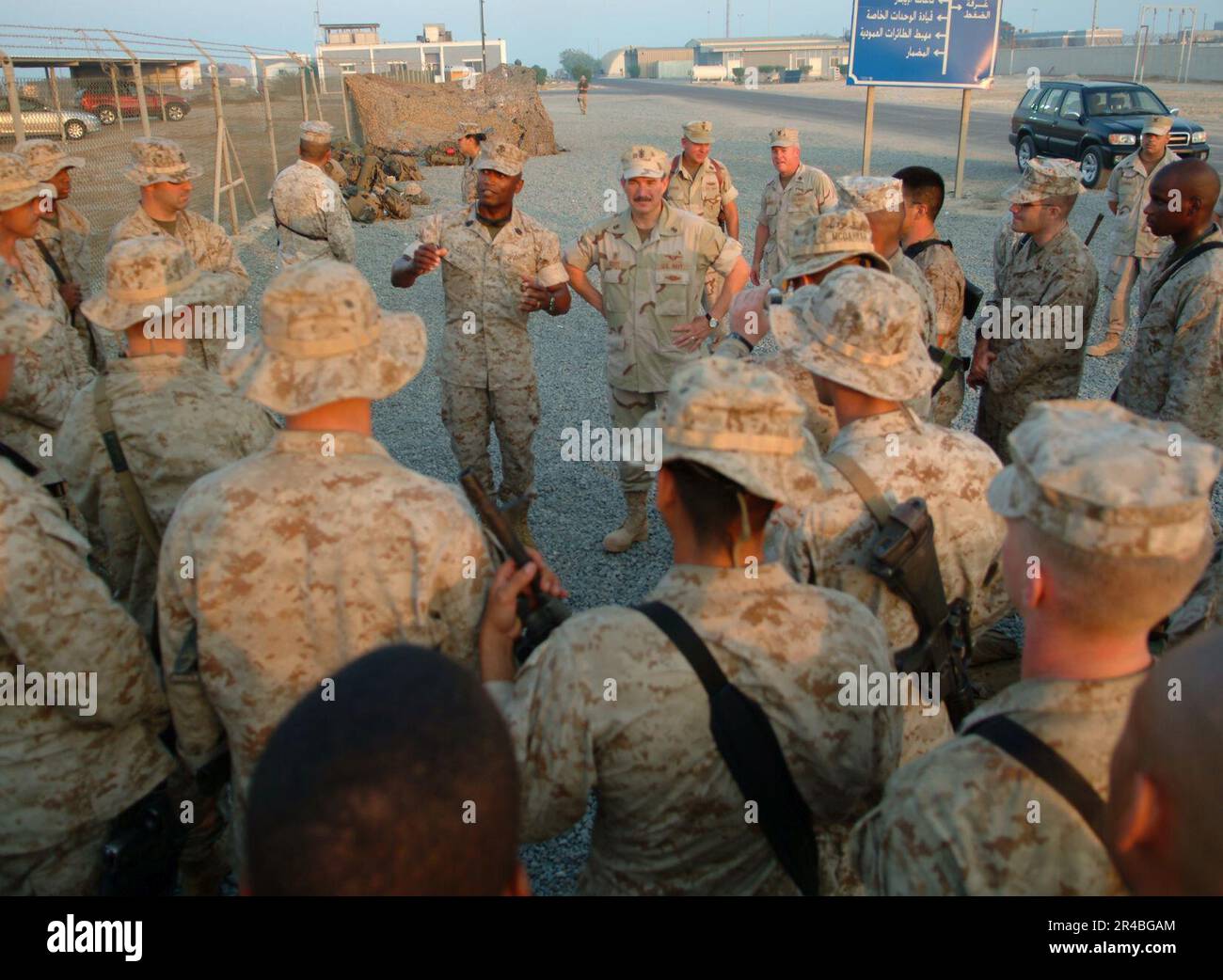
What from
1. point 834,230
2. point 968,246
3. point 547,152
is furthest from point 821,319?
point 547,152

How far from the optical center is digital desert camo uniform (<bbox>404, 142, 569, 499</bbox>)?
5.57 meters

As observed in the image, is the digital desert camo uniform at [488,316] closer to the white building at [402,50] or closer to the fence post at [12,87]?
the fence post at [12,87]

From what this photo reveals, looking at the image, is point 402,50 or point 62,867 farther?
point 402,50

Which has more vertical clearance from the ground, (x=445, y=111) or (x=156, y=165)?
(x=445, y=111)

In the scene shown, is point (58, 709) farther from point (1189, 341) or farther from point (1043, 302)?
point (1043, 302)

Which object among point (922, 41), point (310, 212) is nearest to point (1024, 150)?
point (922, 41)

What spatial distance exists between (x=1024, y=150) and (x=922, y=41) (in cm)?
871

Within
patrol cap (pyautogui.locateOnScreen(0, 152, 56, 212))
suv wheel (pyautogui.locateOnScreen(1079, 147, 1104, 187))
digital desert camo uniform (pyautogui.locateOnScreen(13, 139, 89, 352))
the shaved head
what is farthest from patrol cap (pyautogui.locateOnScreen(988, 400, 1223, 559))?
Answer: suv wheel (pyautogui.locateOnScreen(1079, 147, 1104, 187))

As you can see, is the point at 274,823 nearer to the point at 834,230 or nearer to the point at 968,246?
the point at 834,230

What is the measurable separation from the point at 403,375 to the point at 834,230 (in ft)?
6.84

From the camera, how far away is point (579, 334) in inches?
430

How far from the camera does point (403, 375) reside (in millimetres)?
2453

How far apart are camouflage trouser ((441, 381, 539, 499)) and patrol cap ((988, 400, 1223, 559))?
4.31 m

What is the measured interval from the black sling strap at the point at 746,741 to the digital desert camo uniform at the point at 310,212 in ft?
27.0
